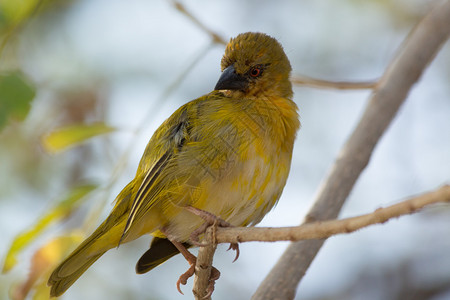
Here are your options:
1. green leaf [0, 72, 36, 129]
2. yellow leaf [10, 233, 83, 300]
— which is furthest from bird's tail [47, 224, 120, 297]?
green leaf [0, 72, 36, 129]

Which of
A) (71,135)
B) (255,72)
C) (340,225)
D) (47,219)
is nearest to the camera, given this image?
(340,225)

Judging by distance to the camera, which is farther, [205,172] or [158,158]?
[158,158]

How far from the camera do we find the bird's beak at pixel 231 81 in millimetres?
3402

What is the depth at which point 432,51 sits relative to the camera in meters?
3.60

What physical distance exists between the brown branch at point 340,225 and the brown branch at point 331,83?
1.83 m

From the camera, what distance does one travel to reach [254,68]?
140 inches

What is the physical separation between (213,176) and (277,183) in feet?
1.25

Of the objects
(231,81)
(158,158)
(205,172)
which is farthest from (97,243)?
(231,81)

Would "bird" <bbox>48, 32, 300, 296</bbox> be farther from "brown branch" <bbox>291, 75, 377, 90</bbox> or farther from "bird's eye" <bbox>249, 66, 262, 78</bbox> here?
"brown branch" <bbox>291, 75, 377, 90</bbox>

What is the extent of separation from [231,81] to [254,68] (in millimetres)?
217

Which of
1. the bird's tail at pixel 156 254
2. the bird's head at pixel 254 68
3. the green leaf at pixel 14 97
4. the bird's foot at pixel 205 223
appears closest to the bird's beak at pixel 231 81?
the bird's head at pixel 254 68

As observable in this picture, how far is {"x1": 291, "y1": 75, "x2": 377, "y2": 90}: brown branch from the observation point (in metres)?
3.65

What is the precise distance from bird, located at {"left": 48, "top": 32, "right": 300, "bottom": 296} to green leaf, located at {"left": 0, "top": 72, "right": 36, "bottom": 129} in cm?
73

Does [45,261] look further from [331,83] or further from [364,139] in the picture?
[331,83]
